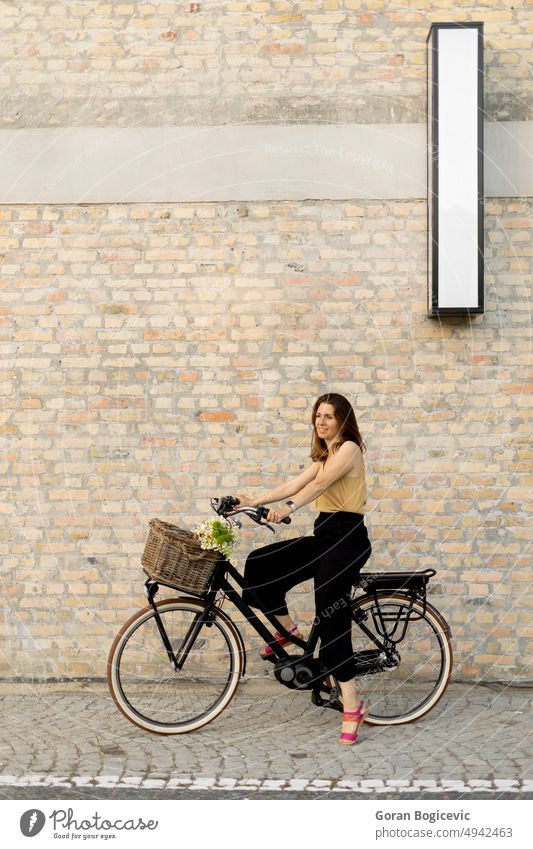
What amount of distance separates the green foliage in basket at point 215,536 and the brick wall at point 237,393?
1.22m

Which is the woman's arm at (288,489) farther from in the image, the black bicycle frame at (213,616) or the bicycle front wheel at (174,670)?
the bicycle front wheel at (174,670)

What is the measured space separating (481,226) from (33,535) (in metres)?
3.59

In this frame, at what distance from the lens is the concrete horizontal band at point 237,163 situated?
20.5 ft

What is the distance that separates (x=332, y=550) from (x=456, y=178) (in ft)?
8.50

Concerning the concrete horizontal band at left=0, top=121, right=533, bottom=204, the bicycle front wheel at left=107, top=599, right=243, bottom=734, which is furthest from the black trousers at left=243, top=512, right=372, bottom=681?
the concrete horizontal band at left=0, top=121, right=533, bottom=204

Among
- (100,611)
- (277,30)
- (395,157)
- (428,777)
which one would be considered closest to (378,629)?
(428,777)

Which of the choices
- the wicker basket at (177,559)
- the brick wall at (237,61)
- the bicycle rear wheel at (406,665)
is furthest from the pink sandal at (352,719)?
the brick wall at (237,61)

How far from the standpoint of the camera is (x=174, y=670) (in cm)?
521

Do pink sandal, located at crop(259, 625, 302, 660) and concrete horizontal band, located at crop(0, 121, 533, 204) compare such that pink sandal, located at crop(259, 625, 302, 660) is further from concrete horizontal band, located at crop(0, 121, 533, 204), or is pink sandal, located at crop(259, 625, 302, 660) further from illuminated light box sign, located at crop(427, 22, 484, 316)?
concrete horizontal band, located at crop(0, 121, 533, 204)

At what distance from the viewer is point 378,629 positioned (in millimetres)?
5375

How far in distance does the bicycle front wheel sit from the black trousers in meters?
0.32

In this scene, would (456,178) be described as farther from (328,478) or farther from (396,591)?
(396,591)

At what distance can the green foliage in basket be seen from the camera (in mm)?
4988

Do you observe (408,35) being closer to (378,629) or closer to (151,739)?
(378,629)
